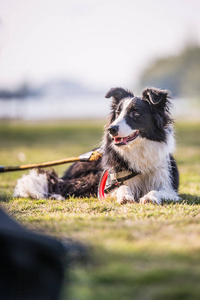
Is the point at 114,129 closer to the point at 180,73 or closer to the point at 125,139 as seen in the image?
the point at 125,139

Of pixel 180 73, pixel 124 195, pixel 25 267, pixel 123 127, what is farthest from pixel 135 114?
pixel 180 73

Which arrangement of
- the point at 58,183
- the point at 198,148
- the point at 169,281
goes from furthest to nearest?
1. the point at 198,148
2. the point at 58,183
3. the point at 169,281

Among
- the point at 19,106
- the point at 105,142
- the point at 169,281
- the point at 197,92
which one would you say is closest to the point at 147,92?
the point at 105,142

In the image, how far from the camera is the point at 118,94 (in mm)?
5340

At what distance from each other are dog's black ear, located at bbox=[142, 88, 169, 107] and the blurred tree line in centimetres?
5413

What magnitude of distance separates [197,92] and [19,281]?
192ft

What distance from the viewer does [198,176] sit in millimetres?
8180

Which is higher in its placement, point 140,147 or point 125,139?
point 125,139

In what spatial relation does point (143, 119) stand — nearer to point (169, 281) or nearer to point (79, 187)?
point (79, 187)

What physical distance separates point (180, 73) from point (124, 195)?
203 ft

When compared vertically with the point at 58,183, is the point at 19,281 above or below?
above

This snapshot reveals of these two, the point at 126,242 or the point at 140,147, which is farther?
the point at 140,147

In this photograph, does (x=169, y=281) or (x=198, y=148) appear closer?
(x=169, y=281)

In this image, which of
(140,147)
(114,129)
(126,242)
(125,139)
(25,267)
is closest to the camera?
(25,267)
